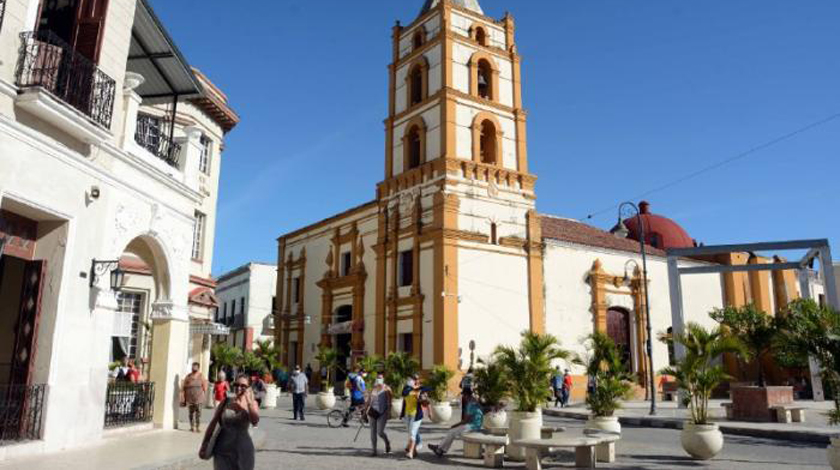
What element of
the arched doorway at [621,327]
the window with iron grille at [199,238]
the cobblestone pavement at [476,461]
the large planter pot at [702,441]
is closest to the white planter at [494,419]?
the cobblestone pavement at [476,461]

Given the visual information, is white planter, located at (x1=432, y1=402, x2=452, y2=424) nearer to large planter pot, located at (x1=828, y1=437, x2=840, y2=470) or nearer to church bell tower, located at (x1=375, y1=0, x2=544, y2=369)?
church bell tower, located at (x1=375, y1=0, x2=544, y2=369)

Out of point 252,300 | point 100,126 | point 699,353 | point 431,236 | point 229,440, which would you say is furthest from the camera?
point 252,300

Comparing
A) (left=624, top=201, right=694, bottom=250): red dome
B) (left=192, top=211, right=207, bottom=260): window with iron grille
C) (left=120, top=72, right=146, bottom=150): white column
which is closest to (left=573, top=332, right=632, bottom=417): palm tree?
(left=120, top=72, right=146, bottom=150): white column

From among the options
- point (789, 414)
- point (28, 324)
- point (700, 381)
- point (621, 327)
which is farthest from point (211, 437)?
point (621, 327)

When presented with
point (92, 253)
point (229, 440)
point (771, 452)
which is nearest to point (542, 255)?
point (771, 452)

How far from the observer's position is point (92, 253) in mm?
10219

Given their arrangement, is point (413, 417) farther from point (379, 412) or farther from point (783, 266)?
point (783, 266)

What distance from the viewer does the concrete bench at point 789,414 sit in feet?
53.2

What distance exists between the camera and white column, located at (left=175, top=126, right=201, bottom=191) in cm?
1359

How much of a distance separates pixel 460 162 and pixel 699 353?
652 inches

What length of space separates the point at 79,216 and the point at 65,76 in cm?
210

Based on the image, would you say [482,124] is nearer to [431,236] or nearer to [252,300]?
[431,236]

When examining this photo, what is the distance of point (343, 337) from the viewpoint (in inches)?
1243

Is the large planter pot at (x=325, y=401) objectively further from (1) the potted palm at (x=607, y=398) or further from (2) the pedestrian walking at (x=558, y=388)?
(1) the potted palm at (x=607, y=398)
